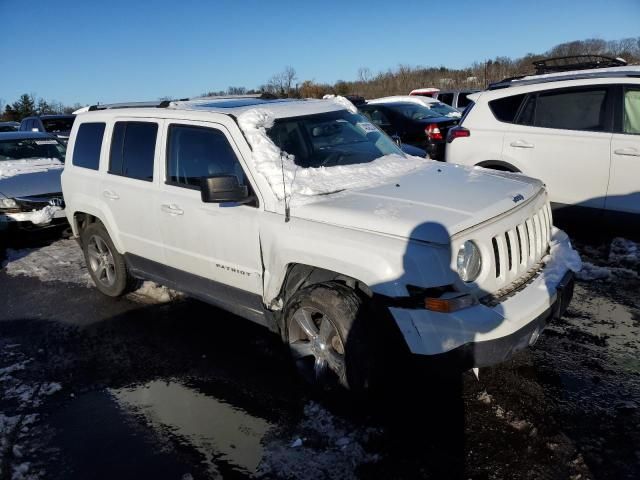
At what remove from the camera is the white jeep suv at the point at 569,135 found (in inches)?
225

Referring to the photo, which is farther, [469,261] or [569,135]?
[569,135]

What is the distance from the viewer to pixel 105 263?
5.62 meters

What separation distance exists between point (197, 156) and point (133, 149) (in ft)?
3.08

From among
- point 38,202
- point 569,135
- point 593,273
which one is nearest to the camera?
point 593,273

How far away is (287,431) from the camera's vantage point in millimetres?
3215

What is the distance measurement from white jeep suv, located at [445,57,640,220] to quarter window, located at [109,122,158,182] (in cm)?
411

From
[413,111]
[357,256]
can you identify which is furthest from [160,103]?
[413,111]

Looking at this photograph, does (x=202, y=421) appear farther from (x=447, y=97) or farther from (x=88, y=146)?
(x=447, y=97)

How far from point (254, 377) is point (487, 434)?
1677mm

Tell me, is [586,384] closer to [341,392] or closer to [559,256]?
[559,256]

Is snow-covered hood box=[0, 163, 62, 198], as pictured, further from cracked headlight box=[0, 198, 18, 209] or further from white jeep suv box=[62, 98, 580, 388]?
white jeep suv box=[62, 98, 580, 388]

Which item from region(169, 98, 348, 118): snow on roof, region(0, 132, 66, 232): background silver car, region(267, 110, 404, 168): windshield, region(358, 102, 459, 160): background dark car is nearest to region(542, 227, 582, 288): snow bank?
region(267, 110, 404, 168): windshield

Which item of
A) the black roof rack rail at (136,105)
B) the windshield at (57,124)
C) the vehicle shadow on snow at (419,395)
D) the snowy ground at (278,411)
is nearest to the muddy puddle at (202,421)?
the snowy ground at (278,411)

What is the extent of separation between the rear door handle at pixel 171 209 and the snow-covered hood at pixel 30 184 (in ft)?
15.4
